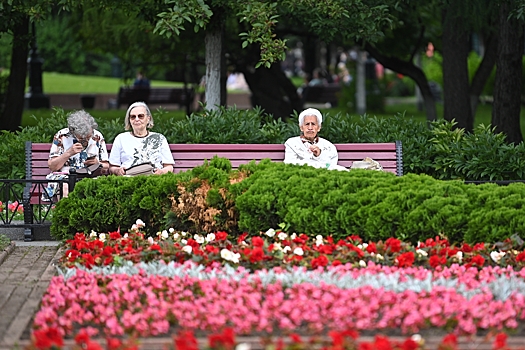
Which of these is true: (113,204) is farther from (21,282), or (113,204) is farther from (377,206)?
(377,206)

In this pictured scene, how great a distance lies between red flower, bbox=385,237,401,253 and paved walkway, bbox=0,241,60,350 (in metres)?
2.39

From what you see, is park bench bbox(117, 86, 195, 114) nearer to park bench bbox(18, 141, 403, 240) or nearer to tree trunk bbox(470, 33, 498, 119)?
tree trunk bbox(470, 33, 498, 119)

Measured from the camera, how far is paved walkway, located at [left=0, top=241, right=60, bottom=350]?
605cm

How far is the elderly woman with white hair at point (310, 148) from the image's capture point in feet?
34.2

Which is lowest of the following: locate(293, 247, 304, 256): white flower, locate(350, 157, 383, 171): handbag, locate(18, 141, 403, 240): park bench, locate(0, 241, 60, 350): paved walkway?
locate(0, 241, 60, 350): paved walkway

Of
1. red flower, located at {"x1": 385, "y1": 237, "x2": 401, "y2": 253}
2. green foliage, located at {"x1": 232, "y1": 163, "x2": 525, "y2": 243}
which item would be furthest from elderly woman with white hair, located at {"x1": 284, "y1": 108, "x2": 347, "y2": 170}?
red flower, located at {"x1": 385, "y1": 237, "x2": 401, "y2": 253}

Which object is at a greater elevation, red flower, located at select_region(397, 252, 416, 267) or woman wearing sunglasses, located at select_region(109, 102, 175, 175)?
woman wearing sunglasses, located at select_region(109, 102, 175, 175)

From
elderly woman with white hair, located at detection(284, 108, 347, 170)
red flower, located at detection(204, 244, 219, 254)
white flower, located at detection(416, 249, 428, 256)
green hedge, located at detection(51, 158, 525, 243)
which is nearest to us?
white flower, located at detection(416, 249, 428, 256)

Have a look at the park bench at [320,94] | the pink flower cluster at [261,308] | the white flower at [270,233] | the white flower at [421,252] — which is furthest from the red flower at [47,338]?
the park bench at [320,94]

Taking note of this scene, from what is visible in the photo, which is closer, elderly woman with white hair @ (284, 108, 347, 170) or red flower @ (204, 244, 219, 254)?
red flower @ (204, 244, 219, 254)

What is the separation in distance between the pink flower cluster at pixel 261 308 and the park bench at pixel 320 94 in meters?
26.8

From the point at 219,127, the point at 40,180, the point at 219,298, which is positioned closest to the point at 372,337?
the point at 219,298

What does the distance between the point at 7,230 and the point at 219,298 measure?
4.24 metres

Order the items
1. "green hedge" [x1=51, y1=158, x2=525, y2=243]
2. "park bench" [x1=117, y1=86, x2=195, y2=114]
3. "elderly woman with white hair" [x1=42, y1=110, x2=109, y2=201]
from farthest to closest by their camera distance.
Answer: "park bench" [x1=117, y1=86, x2=195, y2=114]
"elderly woman with white hair" [x1=42, y1=110, x2=109, y2=201]
"green hedge" [x1=51, y1=158, x2=525, y2=243]
